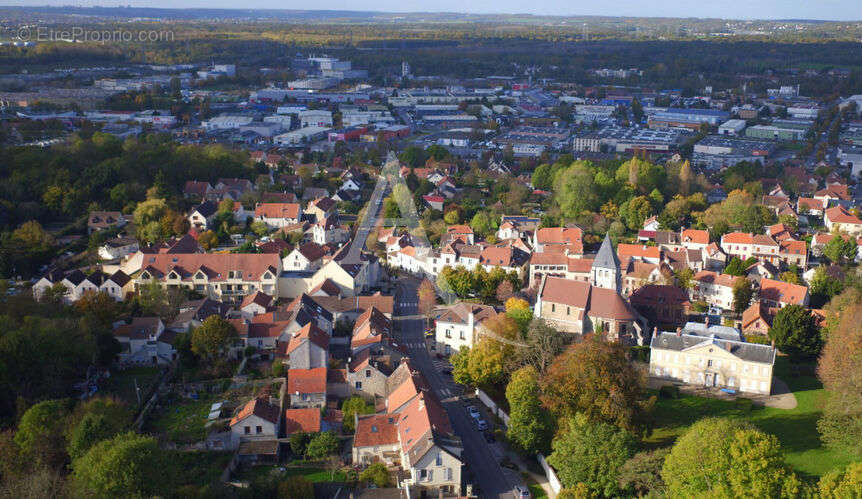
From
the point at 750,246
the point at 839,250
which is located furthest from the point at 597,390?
the point at 839,250

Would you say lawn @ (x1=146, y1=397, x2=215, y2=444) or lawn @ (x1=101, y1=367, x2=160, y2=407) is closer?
lawn @ (x1=146, y1=397, x2=215, y2=444)

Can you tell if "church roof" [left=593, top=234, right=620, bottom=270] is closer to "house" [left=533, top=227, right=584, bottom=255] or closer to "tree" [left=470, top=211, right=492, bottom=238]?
"house" [left=533, top=227, right=584, bottom=255]

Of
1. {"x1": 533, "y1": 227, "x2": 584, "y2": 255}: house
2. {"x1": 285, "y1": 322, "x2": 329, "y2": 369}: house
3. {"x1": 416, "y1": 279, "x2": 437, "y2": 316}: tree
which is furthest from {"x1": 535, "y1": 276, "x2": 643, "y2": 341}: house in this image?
{"x1": 533, "y1": 227, "x2": 584, "y2": 255}: house

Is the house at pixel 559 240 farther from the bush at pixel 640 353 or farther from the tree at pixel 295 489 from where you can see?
the tree at pixel 295 489

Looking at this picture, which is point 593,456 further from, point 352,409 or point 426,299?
point 426,299

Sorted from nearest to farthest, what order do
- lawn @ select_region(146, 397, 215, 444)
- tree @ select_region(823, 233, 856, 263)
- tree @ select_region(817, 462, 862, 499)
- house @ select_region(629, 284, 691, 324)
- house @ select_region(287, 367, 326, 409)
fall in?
tree @ select_region(817, 462, 862, 499)
lawn @ select_region(146, 397, 215, 444)
house @ select_region(287, 367, 326, 409)
house @ select_region(629, 284, 691, 324)
tree @ select_region(823, 233, 856, 263)
